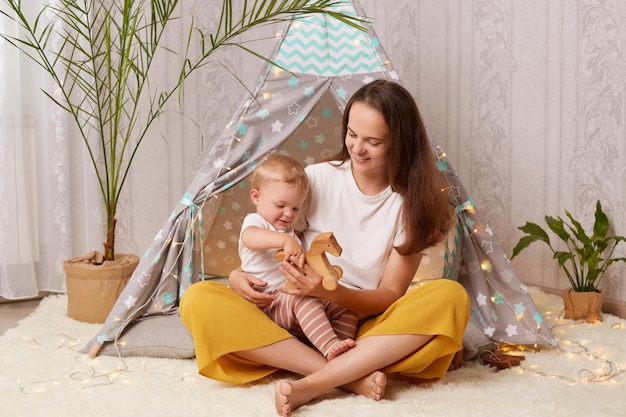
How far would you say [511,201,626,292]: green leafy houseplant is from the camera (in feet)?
9.41

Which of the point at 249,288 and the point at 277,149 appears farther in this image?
the point at 277,149

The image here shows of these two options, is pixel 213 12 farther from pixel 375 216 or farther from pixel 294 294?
pixel 294 294

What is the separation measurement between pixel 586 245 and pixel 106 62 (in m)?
1.91

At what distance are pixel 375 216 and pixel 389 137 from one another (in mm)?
244

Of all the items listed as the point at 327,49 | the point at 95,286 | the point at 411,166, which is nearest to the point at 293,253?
the point at 411,166

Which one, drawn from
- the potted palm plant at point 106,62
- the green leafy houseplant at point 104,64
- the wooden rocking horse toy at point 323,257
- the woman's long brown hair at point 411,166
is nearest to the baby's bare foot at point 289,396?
the wooden rocking horse toy at point 323,257

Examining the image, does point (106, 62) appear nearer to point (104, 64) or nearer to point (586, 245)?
point (104, 64)

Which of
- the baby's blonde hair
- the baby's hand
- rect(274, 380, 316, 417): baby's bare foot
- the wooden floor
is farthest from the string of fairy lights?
the baby's blonde hair

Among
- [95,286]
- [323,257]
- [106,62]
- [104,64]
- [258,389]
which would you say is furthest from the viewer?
[104,64]

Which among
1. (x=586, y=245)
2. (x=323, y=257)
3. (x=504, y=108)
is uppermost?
(x=504, y=108)

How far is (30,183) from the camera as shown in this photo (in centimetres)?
314

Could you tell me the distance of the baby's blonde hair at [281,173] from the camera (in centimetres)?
212

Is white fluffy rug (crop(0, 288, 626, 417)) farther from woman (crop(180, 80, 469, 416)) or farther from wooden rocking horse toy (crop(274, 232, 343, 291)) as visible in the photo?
wooden rocking horse toy (crop(274, 232, 343, 291))

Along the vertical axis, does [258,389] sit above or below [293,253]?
below
